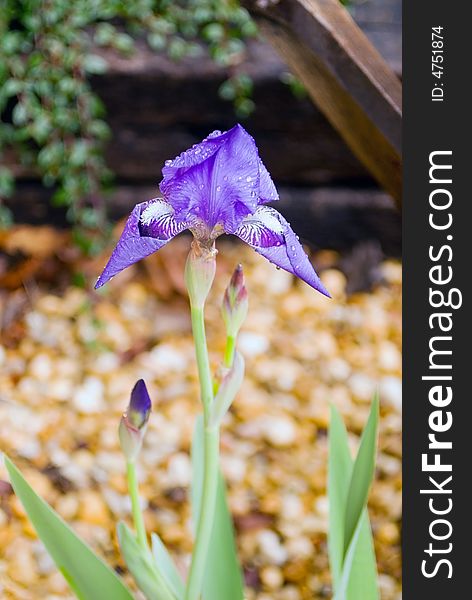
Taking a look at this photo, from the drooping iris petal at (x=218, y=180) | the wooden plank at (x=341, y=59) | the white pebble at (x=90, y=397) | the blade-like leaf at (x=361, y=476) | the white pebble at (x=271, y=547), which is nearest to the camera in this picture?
the drooping iris petal at (x=218, y=180)

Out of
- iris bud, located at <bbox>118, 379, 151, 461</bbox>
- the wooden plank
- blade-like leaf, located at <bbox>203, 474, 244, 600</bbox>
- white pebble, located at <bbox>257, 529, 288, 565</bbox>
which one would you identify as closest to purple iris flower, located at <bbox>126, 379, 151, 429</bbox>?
iris bud, located at <bbox>118, 379, 151, 461</bbox>

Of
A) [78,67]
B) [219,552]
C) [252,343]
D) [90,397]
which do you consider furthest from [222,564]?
[78,67]

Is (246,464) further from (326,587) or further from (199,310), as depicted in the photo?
(199,310)

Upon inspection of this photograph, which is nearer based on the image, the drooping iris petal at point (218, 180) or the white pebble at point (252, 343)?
the drooping iris petal at point (218, 180)

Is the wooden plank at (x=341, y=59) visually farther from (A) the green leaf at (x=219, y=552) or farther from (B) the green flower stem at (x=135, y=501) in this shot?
(B) the green flower stem at (x=135, y=501)

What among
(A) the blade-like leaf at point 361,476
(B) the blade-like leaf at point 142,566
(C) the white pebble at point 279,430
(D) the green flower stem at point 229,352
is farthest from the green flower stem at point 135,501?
(C) the white pebble at point 279,430

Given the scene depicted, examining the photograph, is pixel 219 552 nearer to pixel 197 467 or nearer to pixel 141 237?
pixel 197 467

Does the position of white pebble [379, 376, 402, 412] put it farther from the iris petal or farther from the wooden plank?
the iris petal
